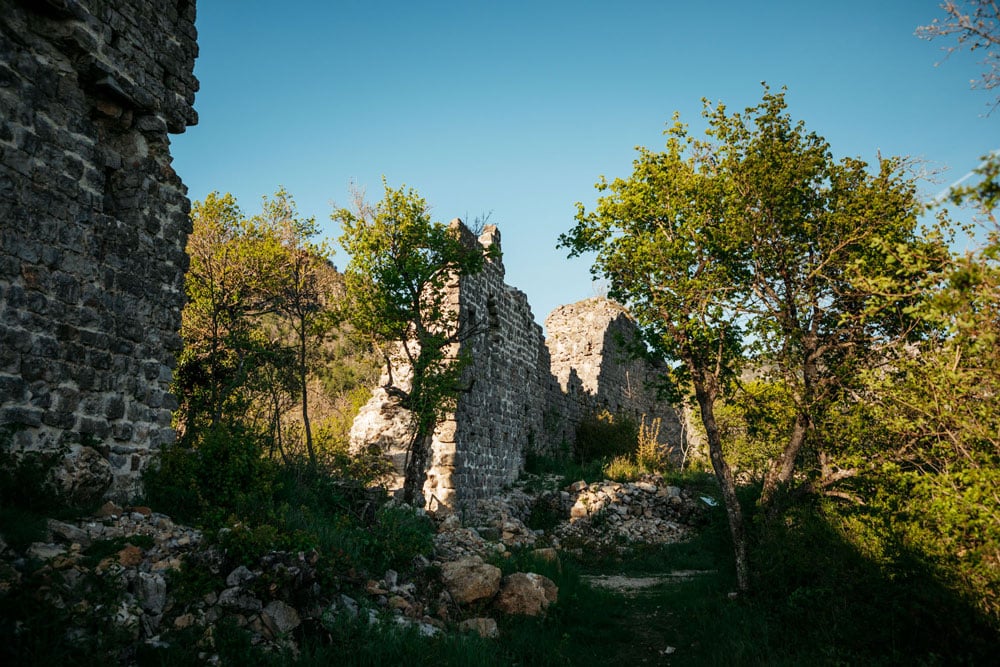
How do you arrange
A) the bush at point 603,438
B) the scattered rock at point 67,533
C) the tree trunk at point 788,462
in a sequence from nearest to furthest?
the scattered rock at point 67,533
the tree trunk at point 788,462
the bush at point 603,438

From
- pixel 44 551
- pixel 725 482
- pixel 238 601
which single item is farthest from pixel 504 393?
pixel 44 551

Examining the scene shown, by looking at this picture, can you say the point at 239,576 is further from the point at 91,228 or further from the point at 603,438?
the point at 603,438

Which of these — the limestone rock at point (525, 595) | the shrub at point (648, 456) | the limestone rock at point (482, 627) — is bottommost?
the limestone rock at point (482, 627)

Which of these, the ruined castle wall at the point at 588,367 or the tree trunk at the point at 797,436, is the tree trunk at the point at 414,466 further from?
the ruined castle wall at the point at 588,367

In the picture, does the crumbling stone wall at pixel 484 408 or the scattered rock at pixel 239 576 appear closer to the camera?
the scattered rock at pixel 239 576

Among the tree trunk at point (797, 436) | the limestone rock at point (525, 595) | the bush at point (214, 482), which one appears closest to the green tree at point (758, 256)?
the tree trunk at point (797, 436)

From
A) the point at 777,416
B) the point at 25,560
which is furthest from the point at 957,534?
the point at 25,560

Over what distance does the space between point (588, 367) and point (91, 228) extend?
17.2m

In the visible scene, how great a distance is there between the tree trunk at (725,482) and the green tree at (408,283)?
4432mm

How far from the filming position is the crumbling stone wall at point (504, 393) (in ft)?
40.5

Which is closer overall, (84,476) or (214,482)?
(84,476)

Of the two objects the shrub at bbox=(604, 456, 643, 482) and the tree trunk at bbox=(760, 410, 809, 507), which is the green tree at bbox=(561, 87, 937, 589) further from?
the shrub at bbox=(604, 456, 643, 482)

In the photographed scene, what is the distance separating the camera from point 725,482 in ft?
28.0

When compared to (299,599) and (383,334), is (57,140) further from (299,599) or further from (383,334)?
(383,334)
